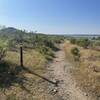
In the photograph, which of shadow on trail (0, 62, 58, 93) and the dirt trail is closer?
the dirt trail

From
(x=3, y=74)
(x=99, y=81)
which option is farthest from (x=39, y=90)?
(x=99, y=81)

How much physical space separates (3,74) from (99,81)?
4913mm

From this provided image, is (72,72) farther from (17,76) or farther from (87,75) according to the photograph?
(17,76)

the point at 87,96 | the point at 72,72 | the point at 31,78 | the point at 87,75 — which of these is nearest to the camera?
the point at 87,96

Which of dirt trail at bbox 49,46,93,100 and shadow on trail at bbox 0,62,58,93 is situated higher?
shadow on trail at bbox 0,62,58,93

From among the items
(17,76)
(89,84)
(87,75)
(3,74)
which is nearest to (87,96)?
(89,84)

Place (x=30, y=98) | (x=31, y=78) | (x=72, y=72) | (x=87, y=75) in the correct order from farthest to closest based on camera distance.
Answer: (x=72, y=72) < (x=87, y=75) < (x=31, y=78) < (x=30, y=98)

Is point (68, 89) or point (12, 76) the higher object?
point (12, 76)

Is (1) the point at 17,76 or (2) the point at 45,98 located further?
(1) the point at 17,76

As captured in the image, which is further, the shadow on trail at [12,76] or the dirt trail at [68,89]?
the shadow on trail at [12,76]

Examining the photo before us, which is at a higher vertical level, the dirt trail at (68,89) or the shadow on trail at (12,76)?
the shadow on trail at (12,76)

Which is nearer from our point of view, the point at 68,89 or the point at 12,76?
the point at 68,89

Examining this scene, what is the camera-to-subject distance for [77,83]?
8773mm

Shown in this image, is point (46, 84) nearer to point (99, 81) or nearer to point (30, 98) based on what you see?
Result: point (30, 98)
